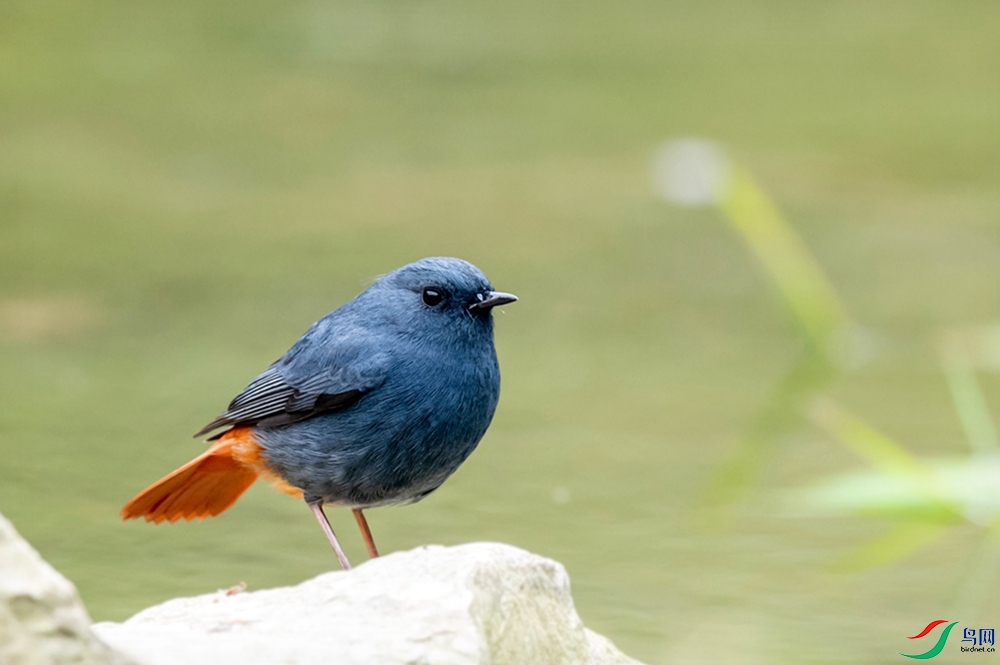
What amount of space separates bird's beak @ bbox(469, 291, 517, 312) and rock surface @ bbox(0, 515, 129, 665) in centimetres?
153

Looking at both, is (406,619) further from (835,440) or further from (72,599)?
(835,440)

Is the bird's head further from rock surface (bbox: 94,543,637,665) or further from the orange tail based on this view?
rock surface (bbox: 94,543,637,665)

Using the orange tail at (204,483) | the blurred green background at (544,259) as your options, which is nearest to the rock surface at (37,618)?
the orange tail at (204,483)

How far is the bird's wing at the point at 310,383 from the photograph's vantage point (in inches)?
150

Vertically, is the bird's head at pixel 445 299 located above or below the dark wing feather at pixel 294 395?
above

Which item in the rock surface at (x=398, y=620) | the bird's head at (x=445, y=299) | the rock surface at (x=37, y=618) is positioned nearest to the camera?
the rock surface at (x=37, y=618)

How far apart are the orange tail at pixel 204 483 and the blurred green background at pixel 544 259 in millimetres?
389

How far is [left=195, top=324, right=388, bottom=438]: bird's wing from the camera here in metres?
3.82
